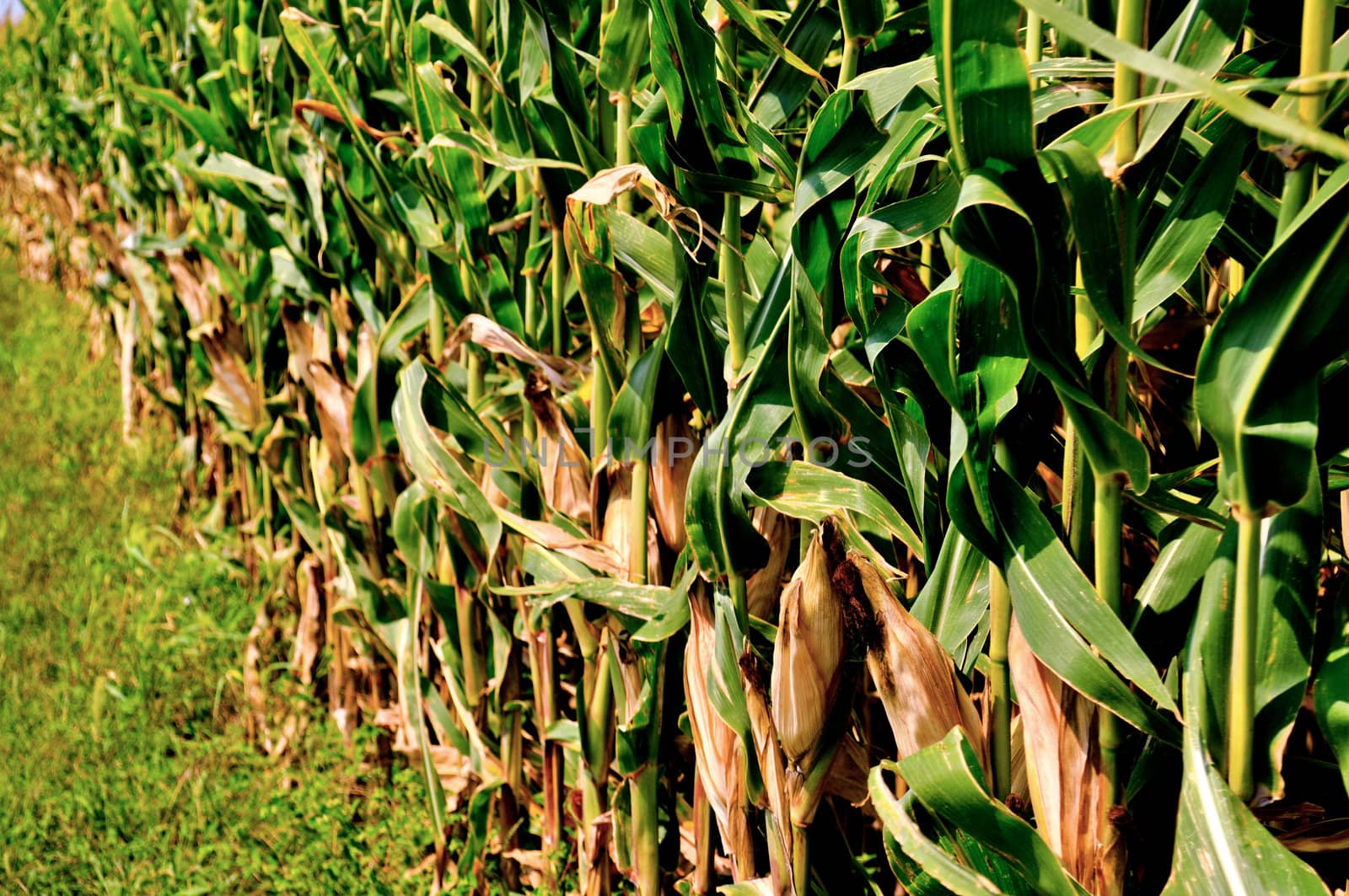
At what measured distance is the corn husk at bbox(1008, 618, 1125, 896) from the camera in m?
0.74

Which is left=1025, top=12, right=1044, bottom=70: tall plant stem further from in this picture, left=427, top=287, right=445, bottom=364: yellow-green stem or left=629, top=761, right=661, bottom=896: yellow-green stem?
left=427, top=287, right=445, bottom=364: yellow-green stem

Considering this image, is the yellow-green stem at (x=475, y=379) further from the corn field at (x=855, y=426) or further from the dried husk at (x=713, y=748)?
the dried husk at (x=713, y=748)

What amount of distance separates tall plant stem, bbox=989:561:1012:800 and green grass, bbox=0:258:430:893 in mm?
1252

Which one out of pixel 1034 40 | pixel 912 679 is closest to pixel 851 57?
pixel 1034 40

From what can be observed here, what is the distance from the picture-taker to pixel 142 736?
2.25 metres

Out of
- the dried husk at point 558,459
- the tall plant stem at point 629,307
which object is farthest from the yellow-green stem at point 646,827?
the tall plant stem at point 629,307

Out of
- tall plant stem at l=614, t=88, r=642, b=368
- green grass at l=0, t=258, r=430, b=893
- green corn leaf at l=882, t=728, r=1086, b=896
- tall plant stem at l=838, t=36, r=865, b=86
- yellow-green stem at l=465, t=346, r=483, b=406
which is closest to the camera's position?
green corn leaf at l=882, t=728, r=1086, b=896

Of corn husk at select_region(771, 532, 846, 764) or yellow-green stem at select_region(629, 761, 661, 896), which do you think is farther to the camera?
yellow-green stem at select_region(629, 761, 661, 896)

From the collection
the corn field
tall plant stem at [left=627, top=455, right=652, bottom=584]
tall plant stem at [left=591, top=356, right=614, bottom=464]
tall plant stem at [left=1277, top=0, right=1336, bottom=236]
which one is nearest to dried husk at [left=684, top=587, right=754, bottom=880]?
the corn field

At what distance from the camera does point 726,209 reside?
3.09 feet

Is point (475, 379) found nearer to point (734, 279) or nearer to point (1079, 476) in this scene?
point (734, 279)

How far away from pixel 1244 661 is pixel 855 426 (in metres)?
0.36

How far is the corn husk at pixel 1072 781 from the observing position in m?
0.74

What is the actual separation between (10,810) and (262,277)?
1.12m
